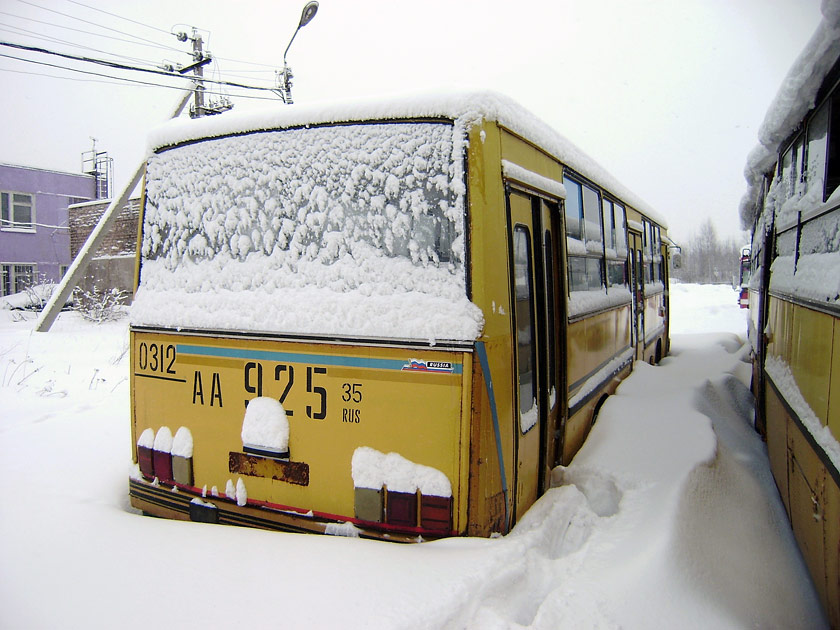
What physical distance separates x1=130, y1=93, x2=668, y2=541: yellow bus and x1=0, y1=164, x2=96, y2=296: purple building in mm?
20646

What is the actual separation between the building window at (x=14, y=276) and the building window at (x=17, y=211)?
5.80 ft

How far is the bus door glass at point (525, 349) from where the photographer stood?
2.89 m

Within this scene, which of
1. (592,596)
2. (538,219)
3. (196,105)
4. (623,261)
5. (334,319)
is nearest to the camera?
(592,596)

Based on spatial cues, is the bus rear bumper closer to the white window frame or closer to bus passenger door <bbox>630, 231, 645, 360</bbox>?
bus passenger door <bbox>630, 231, 645, 360</bbox>

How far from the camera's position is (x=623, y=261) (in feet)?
20.5

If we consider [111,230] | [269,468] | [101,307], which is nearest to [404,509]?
[269,468]

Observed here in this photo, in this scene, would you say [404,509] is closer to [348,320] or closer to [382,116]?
[348,320]

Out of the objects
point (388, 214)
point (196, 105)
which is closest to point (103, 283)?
point (196, 105)

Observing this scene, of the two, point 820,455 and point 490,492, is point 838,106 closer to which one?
point 820,455

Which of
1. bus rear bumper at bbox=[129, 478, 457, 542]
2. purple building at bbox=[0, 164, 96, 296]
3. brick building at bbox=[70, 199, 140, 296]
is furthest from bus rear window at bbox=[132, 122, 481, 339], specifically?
purple building at bbox=[0, 164, 96, 296]

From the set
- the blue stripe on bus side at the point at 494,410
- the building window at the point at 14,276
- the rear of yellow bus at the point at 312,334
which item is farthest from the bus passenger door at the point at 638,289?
the building window at the point at 14,276

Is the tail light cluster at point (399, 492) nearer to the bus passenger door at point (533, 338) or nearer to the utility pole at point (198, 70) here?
the bus passenger door at point (533, 338)

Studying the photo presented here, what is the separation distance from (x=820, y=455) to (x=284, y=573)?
98.4 inches

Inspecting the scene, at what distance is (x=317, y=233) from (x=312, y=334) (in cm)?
52
